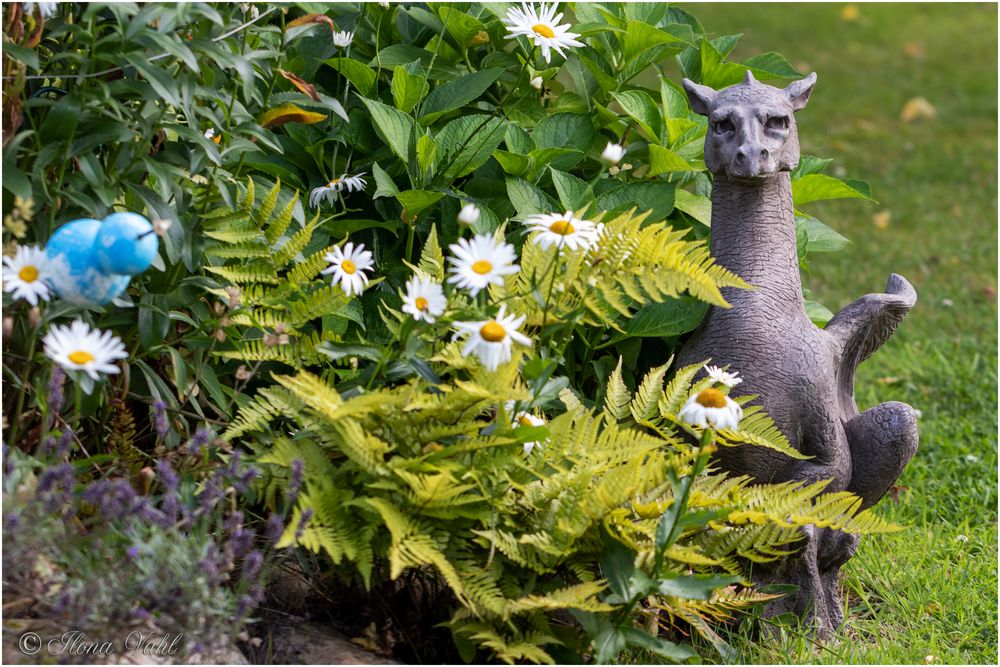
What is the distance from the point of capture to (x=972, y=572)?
10.7ft

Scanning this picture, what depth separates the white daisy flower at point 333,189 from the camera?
3.08 meters

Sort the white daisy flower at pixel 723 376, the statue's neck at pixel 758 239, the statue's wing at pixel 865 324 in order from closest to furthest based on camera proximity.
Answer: the white daisy flower at pixel 723 376, the statue's neck at pixel 758 239, the statue's wing at pixel 865 324

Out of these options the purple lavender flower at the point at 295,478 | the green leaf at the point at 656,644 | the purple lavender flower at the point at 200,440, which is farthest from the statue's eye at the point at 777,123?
the purple lavender flower at the point at 200,440

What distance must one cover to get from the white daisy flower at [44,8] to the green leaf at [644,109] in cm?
158

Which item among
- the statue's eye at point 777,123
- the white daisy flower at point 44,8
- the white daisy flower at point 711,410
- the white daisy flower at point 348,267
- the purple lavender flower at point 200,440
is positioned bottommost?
the purple lavender flower at point 200,440

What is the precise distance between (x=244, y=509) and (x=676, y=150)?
1602 millimetres

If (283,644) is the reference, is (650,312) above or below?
above

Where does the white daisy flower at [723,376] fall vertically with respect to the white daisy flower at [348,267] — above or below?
below

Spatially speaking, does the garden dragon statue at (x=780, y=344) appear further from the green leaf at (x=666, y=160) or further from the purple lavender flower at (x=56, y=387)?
the purple lavender flower at (x=56, y=387)

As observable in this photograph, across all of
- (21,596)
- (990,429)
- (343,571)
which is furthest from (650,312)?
(990,429)

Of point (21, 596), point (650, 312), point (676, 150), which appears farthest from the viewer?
point (676, 150)

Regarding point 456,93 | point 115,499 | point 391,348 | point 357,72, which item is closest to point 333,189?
point 357,72

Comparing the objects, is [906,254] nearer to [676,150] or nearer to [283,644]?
[676,150]

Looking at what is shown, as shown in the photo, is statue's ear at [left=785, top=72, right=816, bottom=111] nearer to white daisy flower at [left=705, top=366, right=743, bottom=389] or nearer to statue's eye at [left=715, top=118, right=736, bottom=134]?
statue's eye at [left=715, top=118, right=736, bottom=134]
